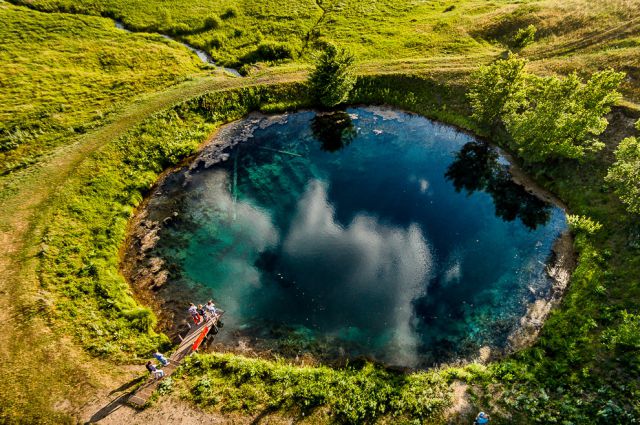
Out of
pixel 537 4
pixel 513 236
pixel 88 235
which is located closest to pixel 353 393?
pixel 513 236

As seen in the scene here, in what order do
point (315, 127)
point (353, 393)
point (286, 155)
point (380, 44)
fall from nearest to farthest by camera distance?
point (353, 393) < point (286, 155) < point (315, 127) < point (380, 44)

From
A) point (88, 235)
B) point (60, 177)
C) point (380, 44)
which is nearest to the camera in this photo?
point (88, 235)

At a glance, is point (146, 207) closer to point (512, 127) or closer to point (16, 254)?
point (16, 254)

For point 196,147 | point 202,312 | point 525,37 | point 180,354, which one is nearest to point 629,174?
point 525,37

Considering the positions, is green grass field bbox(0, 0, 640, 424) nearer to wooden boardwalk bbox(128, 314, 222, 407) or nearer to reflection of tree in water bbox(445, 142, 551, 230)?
wooden boardwalk bbox(128, 314, 222, 407)

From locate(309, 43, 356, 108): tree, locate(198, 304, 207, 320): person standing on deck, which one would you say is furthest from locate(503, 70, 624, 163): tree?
locate(198, 304, 207, 320): person standing on deck

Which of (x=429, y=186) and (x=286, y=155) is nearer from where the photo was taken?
(x=429, y=186)

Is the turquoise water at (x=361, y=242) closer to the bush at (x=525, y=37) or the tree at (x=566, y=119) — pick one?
the tree at (x=566, y=119)

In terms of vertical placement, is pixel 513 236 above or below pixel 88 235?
above
